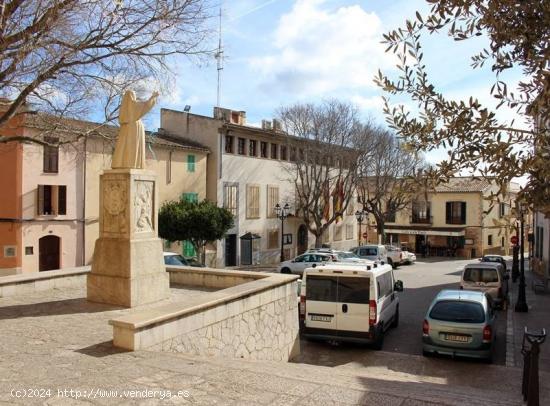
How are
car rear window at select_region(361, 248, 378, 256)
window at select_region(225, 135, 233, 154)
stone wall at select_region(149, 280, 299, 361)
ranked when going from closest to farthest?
stone wall at select_region(149, 280, 299, 361) → car rear window at select_region(361, 248, 378, 256) → window at select_region(225, 135, 233, 154)

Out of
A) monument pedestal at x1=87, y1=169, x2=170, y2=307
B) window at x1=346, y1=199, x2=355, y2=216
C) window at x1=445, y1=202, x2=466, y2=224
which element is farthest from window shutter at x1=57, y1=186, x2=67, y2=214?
window at x1=445, y1=202, x2=466, y2=224

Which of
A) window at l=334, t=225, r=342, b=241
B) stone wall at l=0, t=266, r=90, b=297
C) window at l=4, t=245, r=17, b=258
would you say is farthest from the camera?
window at l=334, t=225, r=342, b=241

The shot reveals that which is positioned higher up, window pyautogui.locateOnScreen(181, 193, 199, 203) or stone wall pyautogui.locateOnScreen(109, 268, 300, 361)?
window pyautogui.locateOnScreen(181, 193, 199, 203)

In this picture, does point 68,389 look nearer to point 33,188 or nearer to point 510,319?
point 510,319

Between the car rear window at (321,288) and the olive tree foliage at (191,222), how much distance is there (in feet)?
53.0

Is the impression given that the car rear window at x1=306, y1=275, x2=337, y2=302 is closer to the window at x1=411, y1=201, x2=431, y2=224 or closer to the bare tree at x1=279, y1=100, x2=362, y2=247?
the bare tree at x1=279, y1=100, x2=362, y2=247

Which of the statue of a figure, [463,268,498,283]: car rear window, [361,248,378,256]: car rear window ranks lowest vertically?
[361,248,378,256]: car rear window

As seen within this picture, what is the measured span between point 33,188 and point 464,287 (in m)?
19.6

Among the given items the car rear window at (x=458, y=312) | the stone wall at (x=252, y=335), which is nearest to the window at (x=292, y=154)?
the car rear window at (x=458, y=312)

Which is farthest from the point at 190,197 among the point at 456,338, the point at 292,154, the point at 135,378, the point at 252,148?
the point at 135,378

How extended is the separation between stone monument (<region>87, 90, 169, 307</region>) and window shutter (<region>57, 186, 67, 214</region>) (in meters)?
17.2

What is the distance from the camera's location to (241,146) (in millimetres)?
34344

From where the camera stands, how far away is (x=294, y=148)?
118 feet

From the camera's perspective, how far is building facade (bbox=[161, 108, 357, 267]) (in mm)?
32438
